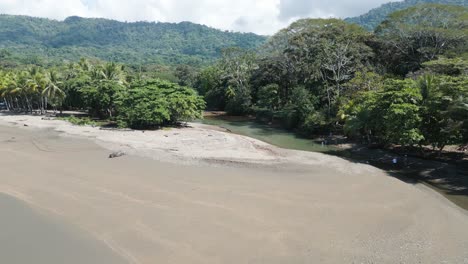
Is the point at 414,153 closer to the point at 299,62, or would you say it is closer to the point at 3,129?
the point at 299,62

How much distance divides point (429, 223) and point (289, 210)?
22.7 feet

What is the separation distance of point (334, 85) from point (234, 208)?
111ft

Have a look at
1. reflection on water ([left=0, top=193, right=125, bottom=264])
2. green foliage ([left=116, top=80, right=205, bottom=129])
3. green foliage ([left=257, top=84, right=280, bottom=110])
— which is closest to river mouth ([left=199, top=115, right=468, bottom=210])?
green foliage ([left=116, top=80, right=205, bottom=129])

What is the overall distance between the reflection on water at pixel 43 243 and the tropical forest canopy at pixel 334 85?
76.5 ft

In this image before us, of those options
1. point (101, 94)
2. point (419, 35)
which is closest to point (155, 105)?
point (101, 94)

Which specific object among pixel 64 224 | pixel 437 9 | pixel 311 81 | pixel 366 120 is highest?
pixel 437 9

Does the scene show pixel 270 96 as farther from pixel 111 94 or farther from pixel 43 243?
pixel 43 243

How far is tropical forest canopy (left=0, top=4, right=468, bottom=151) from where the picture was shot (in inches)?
1121

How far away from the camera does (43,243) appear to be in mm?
16047

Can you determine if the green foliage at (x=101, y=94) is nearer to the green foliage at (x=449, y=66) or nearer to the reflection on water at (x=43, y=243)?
the reflection on water at (x=43, y=243)

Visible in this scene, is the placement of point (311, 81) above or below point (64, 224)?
above

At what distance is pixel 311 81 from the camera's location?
5103 centimetres

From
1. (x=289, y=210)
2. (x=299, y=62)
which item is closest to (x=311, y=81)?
(x=299, y=62)

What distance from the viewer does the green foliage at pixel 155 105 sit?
148 ft
